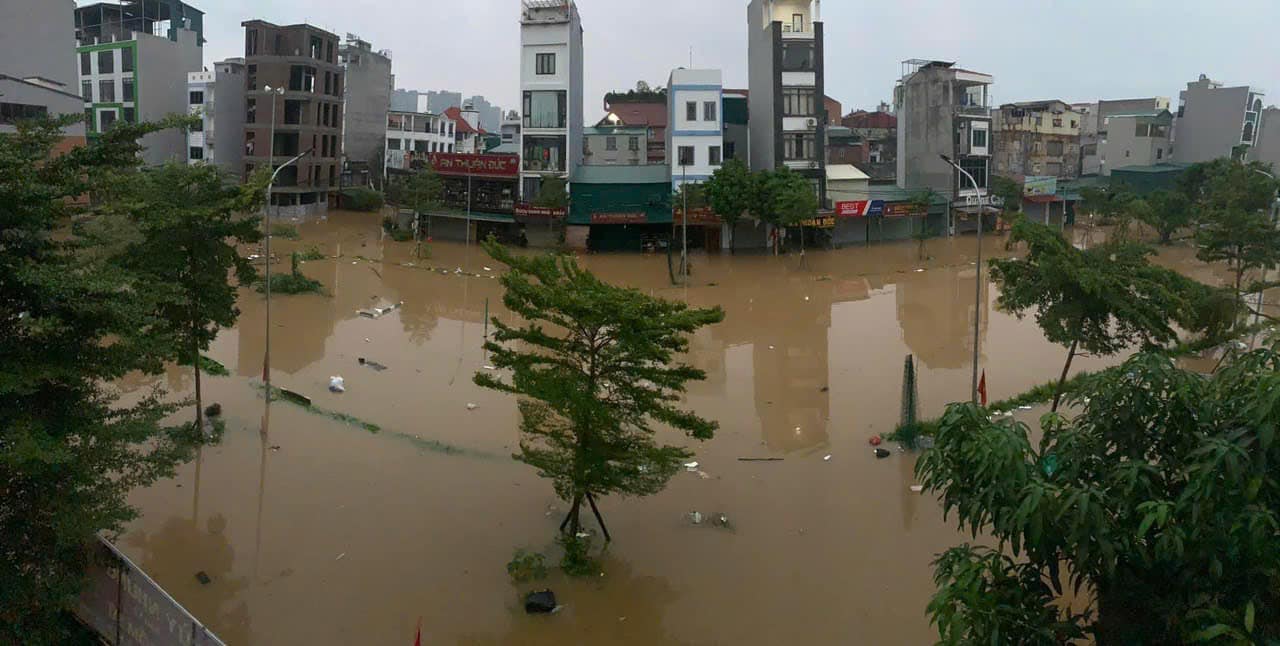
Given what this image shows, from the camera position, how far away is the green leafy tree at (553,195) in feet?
135

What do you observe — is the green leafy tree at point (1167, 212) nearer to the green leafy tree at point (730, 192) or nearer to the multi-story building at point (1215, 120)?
the multi-story building at point (1215, 120)

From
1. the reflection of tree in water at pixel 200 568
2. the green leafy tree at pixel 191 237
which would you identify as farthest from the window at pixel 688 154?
the reflection of tree in water at pixel 200 568

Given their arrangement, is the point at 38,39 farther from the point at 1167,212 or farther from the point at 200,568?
the point at 1167,212

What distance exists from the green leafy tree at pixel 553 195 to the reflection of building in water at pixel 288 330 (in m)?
11.5

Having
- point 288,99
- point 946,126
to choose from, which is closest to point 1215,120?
point 946,126

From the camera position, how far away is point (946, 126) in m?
51.4

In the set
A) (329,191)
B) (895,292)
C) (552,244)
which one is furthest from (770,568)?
(329,191)

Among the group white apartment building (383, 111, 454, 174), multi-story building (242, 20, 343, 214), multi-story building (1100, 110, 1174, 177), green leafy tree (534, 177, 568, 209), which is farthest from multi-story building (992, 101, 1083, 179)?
multi-story building (242, 20, 343, 214)

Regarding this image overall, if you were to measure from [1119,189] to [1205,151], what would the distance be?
1496 centimetres

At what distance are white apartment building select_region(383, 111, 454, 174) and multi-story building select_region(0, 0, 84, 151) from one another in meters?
23.5

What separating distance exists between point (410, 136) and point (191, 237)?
176 ft

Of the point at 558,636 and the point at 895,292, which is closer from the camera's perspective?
the point at 558,636

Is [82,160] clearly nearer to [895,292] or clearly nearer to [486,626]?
[486,626]

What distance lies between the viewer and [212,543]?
12547 mm
